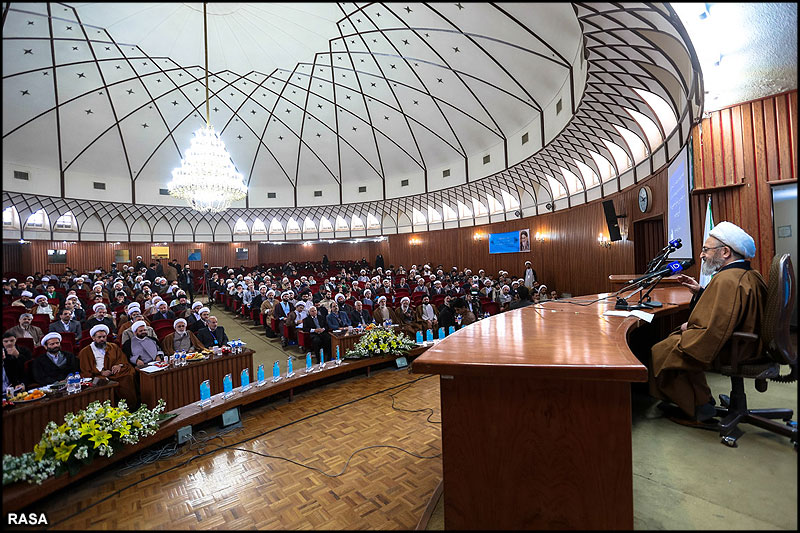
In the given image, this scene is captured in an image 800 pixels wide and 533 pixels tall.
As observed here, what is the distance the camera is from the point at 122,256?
19.5 meters

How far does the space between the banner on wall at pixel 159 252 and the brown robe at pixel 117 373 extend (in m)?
19.2

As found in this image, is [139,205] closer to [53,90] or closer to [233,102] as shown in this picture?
[233,102]

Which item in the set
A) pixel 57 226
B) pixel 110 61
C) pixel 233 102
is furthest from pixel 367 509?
pixel 57 226

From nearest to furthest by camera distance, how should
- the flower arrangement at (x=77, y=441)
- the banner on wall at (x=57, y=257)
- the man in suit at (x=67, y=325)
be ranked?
1. the flower arrangement at (x=77, y=441)
2. the man in suit at (x=67, y=325)
3. the banner on wall at (x=57, y=257)

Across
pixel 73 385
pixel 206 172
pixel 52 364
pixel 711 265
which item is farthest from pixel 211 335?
pixel 711 265

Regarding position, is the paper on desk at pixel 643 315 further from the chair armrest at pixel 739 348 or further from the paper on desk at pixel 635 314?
the chair armrest at pixel 739 348

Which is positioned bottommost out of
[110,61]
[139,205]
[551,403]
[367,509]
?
[367,509]

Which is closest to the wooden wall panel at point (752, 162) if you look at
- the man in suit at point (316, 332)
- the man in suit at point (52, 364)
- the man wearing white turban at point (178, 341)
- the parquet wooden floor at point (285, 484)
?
the parquet wooden floor at point (285, 484)

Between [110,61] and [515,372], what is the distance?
50.9 ft

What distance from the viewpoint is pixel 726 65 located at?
11.1ft

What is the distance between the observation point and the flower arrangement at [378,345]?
5.50 m

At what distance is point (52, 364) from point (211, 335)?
1.88 m

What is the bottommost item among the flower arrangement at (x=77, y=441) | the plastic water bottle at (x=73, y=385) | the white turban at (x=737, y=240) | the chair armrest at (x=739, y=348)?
the flower arrangement at (x=77, y=441)

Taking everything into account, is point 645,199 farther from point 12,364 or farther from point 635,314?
point 12,364
